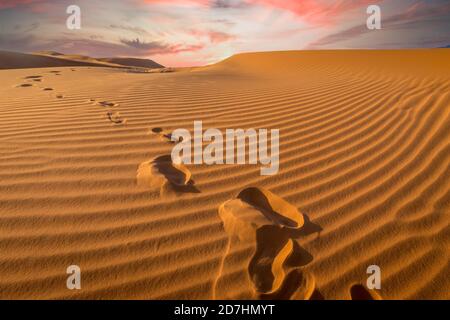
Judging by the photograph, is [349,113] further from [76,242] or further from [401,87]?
[76,242]

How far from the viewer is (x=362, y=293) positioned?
1.50 m

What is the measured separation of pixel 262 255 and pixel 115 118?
91.4 inches

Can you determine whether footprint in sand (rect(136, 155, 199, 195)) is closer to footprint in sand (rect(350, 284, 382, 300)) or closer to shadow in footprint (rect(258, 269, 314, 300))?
shadow in footprint (rect(258, 269, 314, 300))

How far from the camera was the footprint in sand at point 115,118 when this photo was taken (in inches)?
119

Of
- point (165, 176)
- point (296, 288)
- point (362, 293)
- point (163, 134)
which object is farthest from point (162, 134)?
point (362, 293)

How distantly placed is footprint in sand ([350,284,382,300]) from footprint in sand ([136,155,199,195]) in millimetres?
1175

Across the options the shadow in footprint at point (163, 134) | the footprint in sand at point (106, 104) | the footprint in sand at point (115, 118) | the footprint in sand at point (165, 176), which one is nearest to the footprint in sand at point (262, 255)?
the footprint in sand at point (165, 176)

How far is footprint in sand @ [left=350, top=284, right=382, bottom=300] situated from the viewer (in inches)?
58.4

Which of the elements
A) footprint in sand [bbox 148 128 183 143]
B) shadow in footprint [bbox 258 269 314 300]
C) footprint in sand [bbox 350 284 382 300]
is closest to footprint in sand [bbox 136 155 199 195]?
footprint in sand [bbox 148 128 183 143]

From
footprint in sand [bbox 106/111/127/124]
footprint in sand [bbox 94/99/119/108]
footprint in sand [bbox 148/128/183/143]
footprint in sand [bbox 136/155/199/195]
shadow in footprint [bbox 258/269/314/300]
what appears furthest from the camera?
footprint in sand [bbox 94/99/119/108]

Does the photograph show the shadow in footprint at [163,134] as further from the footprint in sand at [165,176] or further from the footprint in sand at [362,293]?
the footprint in sand at [362,293]

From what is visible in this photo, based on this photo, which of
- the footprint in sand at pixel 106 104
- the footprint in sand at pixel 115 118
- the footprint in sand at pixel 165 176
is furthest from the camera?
the footprint in sand at pixel 106 104

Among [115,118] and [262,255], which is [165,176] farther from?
[115,118]

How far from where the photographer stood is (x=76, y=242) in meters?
1.59
